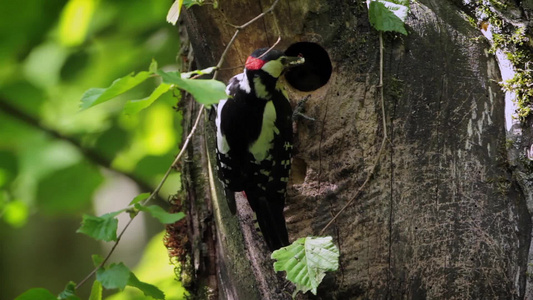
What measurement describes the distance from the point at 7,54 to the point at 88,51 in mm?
342

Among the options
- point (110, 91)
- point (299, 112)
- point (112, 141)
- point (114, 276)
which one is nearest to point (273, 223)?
point (299, 112)

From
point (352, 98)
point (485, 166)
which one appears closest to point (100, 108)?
point (352, 98)

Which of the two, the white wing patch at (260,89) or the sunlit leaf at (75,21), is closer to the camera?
the white wing patch at (260,89)

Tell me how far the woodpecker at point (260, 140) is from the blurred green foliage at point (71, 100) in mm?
593

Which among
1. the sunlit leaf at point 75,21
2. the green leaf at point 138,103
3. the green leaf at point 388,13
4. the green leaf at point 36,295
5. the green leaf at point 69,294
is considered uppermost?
the sunlit leaf at point 75,21

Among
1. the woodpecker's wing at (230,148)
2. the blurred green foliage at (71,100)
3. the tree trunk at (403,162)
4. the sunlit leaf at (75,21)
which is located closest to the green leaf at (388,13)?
the tree trunk at (403,162)

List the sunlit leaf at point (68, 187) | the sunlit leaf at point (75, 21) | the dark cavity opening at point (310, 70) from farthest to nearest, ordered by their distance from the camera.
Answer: the sunlit leaf at point (68, 187) → the sunlit leaf at point (75, 21) → the dark cavity opening at point (310, 70)

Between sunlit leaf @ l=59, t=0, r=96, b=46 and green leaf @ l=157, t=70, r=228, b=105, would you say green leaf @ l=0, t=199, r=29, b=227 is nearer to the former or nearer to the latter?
sunlit leaf @ l=59, t=0, r=96, b=46

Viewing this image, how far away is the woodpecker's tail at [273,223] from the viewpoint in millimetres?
2076

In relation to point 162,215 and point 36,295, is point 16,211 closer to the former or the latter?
point 36,295

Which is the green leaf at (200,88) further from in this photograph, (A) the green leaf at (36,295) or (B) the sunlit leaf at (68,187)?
(B) the sunlit leaf at (68,187)

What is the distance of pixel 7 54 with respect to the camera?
248cm

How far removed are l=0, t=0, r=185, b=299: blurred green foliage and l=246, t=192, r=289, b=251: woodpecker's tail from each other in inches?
31.8

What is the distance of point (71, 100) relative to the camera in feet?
A: 9.11
